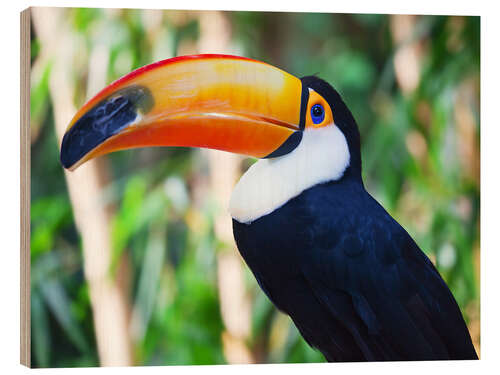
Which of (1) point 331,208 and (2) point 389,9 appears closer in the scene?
(1) point 331,208

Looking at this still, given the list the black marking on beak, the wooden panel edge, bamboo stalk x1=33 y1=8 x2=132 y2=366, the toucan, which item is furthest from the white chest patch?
the wooden panel edge

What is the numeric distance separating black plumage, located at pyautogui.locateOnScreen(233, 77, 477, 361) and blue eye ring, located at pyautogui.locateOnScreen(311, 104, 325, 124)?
0.04 metres

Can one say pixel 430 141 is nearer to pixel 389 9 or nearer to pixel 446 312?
pixel 389 9

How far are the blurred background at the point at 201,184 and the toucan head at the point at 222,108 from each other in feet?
1.68

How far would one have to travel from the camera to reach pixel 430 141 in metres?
3.34

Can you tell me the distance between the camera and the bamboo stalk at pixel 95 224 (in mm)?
3014

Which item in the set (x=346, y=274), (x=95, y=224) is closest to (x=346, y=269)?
(x=346, y=274)

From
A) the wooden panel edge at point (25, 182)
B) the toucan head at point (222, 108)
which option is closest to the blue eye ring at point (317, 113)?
the toucan head at point (222, 108)

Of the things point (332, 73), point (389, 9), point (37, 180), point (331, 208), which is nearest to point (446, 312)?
point (331, 208)

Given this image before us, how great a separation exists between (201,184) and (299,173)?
74 centimetres

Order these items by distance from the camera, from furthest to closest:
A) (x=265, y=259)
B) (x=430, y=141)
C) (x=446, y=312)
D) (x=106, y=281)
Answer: (x=430, y=141) → (x=106, y=281) → (x=446, y=312) → (x=265, y=259)

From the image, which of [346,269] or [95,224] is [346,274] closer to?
[346,269]

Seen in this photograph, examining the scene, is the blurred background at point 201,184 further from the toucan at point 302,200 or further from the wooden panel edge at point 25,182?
the toucan at point 302,200

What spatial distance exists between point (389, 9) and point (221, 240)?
113cm
